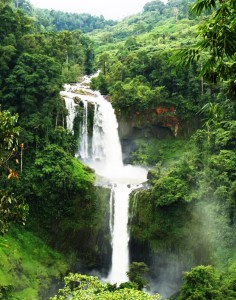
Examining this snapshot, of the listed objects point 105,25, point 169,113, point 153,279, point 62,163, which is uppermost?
point 105,25

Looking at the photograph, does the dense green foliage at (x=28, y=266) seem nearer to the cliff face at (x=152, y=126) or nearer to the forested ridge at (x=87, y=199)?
the forested ridge at (x=87, y=199)

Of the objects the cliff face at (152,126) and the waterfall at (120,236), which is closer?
the waterfall at (120,236)

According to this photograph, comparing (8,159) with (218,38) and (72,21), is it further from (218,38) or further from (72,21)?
(72,21)

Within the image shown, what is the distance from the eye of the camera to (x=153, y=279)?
23.5 m

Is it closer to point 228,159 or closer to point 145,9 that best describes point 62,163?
point 228,159

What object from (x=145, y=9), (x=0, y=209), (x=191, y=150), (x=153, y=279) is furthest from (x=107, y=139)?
(x=145, y=9)

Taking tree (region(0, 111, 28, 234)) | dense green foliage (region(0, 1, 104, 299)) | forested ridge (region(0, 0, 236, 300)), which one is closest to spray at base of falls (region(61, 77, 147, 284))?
forested ridge (region(0, 0, 236, 300))

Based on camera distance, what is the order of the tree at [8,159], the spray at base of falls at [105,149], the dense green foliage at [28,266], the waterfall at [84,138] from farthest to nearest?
the waterfall at [84,138] < the spray at base of falls at [105,149] < the dense green foliage at [28,266] < the tree at [8,159]

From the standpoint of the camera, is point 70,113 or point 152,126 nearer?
point 70,113

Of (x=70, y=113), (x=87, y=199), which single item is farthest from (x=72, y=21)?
(x=87, y=199)

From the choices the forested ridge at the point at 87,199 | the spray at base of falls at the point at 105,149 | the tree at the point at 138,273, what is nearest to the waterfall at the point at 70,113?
the spray at base of falls at the point at 105,149

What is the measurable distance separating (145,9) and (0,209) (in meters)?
99.7

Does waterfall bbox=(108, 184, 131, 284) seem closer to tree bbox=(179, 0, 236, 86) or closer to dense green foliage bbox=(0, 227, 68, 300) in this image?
dense green foliage bbox=(0, 227, 68, 300)

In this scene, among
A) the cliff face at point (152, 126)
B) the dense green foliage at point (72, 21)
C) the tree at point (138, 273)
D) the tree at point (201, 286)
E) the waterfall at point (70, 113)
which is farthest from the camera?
the dense green foliage at point (72, 21)
